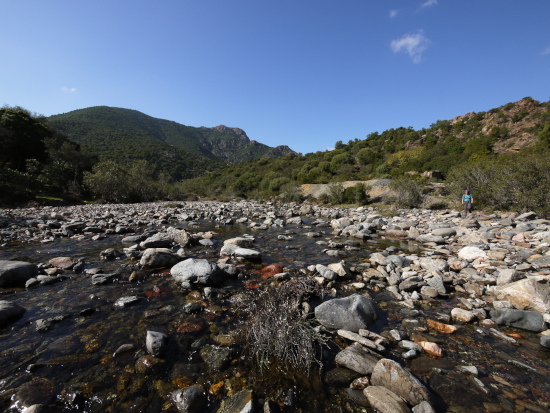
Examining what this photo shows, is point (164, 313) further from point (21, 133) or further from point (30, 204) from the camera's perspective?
point (21, 133)

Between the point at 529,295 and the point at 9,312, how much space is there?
331 inches

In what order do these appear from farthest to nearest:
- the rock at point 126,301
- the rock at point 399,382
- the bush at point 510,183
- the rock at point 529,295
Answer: the bush at point 510,183 < the rock at point 126,301 < the rock at point 529,295 < the rock at point 399,382

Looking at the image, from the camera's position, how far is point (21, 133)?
32312 mm

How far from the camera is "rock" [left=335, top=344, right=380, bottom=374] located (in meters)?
2.66

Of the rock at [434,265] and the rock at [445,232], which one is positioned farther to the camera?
the rock at [445,232]

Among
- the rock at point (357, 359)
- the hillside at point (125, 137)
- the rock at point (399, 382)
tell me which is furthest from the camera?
Result: the hillside at point (125, 137)

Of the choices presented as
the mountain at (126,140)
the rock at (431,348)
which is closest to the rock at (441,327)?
the rock at (431,348)

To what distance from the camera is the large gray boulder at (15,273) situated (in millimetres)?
4595

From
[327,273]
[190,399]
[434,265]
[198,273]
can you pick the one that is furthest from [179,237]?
[434,265]

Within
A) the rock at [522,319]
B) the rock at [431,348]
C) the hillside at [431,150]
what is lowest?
the rock at [431,348]

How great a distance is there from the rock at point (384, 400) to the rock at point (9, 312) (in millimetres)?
5155

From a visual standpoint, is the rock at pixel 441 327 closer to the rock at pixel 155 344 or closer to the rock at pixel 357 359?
the rock at pixel 357 359

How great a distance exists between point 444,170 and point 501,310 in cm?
3590

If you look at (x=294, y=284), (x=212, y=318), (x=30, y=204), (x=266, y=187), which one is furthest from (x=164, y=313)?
(x=266, y=187)
